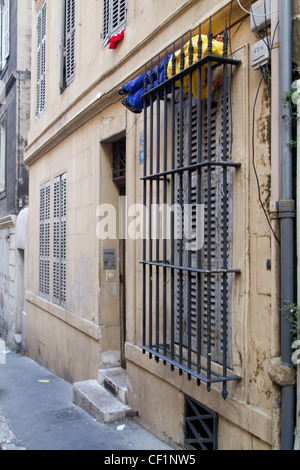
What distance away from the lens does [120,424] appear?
16.5ft

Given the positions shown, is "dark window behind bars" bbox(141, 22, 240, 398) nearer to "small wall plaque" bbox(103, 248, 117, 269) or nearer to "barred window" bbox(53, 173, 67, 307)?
"small wall plaque" bbox(103, 248, 117, 269)

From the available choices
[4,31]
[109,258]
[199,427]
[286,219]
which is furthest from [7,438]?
[4,31]

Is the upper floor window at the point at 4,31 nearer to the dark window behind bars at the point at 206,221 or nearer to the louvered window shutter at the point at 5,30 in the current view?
the louvered window shutter at the point at 5,30

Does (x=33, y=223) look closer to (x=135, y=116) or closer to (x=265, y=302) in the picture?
(x=135, y=116)

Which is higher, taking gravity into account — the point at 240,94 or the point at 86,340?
the point at 240,94

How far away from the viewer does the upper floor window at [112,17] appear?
5.70 metres

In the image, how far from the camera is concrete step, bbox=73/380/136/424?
5078 mm

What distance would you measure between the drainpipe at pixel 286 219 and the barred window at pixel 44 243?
6508 millimetres

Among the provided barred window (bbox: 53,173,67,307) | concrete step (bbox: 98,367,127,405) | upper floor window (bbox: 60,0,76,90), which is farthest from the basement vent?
upper floor window (bbox: 60,0,76,90)

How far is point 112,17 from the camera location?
5.93 meters

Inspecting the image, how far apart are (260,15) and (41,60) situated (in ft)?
24.1

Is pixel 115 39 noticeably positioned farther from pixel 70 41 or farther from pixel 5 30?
pixel 5 30

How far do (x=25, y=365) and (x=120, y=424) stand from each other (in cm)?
501

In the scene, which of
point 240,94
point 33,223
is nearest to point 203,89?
point 240,94
